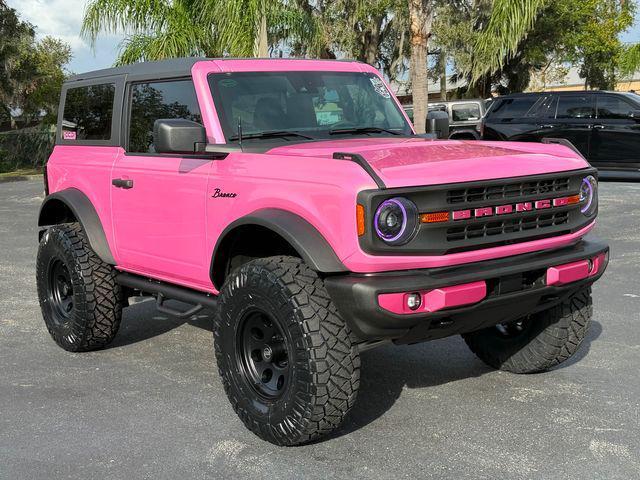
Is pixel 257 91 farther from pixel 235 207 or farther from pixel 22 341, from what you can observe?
pixel 22 341

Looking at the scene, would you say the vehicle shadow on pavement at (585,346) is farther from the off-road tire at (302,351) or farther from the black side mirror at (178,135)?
the black side mirror at (178,135)

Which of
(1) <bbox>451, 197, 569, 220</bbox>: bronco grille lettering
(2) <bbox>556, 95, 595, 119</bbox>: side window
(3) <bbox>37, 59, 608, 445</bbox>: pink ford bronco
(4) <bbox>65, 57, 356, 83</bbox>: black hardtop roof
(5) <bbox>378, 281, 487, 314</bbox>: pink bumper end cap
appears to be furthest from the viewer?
(2) <bbox>556, 95, 595, 119</bbox>: side window

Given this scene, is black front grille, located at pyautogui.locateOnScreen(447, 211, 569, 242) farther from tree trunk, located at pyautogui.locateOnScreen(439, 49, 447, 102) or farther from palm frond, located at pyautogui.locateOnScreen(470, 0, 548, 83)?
tree trunk, located at pyautogui.locateOnScreen(439, 49, 447, 102)

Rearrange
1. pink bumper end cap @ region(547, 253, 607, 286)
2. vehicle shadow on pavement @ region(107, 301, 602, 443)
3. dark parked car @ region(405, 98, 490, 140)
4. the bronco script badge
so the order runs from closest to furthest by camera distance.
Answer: pink bumper end cap @ region(547, 253, 607, 286), the bronco script badge, vehicle shadow on pavement @ region(107, 301, 602, 443), dark parked car @ region(405, 98, 490, 140)

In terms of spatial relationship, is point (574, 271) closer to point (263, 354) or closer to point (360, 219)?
point (360, 219)

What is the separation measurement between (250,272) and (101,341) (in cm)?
216

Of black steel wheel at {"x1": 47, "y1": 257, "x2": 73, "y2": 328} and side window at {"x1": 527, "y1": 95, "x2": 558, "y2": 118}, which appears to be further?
side window at {"x1": 527, "y1": 95, "x2": 558, "y2": 118}

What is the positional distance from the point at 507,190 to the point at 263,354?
1469 mm

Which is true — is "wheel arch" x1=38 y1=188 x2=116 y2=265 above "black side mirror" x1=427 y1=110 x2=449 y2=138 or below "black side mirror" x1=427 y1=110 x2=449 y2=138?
below

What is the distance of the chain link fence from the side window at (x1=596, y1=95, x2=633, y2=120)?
75.8 ft

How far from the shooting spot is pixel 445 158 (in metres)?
4.14

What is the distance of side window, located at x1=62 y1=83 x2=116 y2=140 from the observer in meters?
5.86

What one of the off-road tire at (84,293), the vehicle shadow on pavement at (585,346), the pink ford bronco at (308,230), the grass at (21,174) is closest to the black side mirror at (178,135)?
the pink ford bronco at (308,230)

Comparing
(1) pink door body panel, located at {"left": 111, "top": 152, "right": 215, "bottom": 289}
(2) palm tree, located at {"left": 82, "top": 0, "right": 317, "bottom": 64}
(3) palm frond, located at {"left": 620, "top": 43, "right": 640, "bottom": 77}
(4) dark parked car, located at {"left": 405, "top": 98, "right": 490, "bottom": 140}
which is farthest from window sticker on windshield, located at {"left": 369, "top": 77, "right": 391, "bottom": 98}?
(3) palm frond, located at {"left": 620, "top": 43, "right": 640, "bottom": 77}
